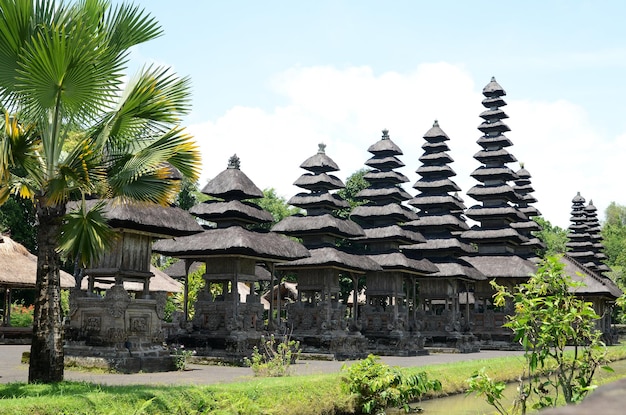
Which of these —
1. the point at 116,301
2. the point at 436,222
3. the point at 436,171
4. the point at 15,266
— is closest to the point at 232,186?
the point at 116,301

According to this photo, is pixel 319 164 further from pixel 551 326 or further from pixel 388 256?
pixel 551 326

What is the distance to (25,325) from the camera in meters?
35.7

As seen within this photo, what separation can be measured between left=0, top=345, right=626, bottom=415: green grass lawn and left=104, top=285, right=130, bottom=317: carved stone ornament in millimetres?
6045

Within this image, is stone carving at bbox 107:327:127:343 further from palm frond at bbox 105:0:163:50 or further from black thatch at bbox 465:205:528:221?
black thatch at bbox 465:205:528:221

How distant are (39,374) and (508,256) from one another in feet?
124

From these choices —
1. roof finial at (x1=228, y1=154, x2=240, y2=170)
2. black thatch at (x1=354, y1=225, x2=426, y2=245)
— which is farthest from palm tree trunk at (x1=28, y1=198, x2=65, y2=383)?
black thatch at (x1=354, y1=225, x2=426, y2=245)

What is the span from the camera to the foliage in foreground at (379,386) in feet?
53.1

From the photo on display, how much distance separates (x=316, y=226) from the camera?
3247 cm

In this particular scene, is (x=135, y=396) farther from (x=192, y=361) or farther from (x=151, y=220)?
(x=192, y=361)

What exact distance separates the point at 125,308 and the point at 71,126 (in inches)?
314

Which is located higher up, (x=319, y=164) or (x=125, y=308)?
(x=319, y=164)

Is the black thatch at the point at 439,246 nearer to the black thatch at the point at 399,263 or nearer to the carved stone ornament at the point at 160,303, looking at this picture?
the black thatch at the point at 399,263

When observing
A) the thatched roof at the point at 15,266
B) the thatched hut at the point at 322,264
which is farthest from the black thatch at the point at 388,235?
the thatched roof at the point at 15,266

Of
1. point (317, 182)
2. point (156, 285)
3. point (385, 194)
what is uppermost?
point (385, 194)
